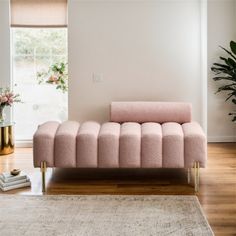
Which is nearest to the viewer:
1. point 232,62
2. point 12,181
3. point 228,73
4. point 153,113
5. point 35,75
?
point 12,181

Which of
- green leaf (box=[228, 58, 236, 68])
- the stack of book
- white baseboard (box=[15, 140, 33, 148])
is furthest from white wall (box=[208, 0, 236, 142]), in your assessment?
the stack of book

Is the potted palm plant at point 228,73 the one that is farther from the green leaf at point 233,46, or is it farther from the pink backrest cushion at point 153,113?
the pink backrest cushion at point 153,113

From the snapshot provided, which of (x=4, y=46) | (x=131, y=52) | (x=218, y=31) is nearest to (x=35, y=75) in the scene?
(x=4, y=46)

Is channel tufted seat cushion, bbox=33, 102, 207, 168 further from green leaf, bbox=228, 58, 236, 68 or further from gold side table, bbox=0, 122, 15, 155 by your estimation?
green leaf, bbox=228, 58, 236, 68

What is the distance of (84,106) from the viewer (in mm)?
5629

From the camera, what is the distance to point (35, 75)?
5.75 m

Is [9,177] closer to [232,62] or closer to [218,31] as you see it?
[232,62]

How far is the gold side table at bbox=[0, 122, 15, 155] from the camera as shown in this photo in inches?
201

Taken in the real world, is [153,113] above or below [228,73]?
below

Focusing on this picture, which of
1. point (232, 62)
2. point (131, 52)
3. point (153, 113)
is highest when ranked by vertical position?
point (131, 52)

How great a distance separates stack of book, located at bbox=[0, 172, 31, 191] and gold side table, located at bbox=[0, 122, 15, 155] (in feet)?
4.53

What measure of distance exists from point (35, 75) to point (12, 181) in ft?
7.71

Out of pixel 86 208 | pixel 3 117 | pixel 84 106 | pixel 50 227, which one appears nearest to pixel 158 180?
pixel 86 208

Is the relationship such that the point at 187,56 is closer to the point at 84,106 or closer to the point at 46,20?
the point at 84,106
